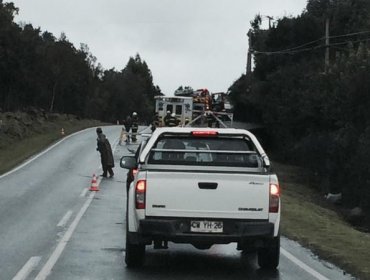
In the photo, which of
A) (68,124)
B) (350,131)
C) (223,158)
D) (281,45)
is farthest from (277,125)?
(223,158)

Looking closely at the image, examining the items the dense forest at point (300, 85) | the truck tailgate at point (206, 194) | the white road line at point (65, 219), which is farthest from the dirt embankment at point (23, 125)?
the truck tailgate at point (206, 194)

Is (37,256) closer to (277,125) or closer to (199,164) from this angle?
(199,164)

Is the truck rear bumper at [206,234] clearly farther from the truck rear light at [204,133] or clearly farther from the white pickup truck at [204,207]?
the truck rear light at [204,133]

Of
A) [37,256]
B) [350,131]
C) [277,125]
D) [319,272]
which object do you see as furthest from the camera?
[277,125]

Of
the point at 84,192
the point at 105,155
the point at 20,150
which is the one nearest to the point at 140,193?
the point at 84,192

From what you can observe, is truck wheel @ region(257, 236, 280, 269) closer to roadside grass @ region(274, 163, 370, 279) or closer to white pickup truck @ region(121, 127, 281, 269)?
white pickup truck @ region(121, 127, 281, 269)

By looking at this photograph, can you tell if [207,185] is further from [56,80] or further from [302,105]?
[56,80]

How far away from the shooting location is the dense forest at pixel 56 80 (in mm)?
73562

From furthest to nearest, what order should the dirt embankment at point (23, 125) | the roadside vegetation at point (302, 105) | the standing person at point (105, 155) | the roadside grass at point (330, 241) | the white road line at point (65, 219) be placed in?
the dirt embankment at point (23, 125), the standing person at point (105, 155), the roadside vegetation at point (302, 105), the white road line at point (65, 219), the roadside grass at point (330, 241)

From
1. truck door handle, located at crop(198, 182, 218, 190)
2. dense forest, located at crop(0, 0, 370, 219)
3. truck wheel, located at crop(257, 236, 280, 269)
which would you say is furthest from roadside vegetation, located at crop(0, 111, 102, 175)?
truck door handle, located at crop(198, 182, 218, 190)

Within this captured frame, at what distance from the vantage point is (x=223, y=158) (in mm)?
10625

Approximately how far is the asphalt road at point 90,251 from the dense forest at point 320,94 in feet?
51.8

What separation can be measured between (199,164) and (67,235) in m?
3.84

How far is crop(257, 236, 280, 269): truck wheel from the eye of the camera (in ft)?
31.8
